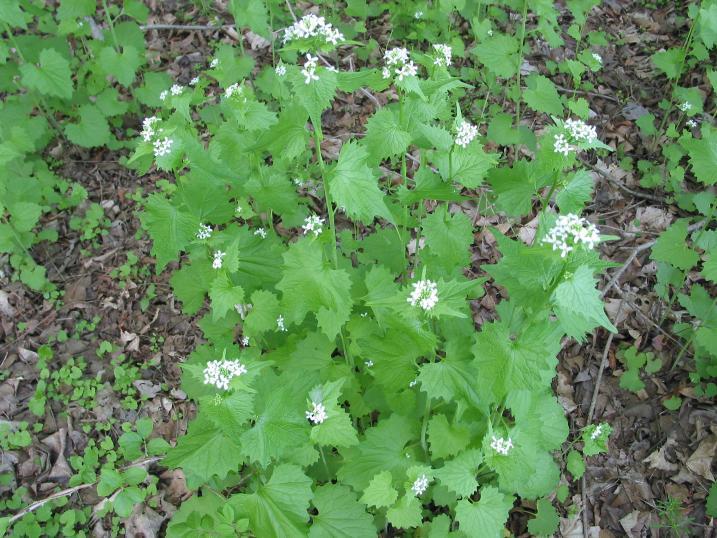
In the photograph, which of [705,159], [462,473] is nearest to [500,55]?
[705,159]

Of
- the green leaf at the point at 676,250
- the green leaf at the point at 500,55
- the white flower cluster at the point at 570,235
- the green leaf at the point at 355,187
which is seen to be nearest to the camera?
the white flower cluster at the point at 570,235

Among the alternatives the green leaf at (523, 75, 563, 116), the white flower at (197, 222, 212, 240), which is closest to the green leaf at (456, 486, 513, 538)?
the white flower at (197, 222, 212, 240)

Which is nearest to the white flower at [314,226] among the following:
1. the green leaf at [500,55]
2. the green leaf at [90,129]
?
the green leaf at [500,55]

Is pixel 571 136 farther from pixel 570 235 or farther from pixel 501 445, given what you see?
pixel 501 445

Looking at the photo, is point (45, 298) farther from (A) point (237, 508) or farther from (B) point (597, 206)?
(B) point (597, 206)

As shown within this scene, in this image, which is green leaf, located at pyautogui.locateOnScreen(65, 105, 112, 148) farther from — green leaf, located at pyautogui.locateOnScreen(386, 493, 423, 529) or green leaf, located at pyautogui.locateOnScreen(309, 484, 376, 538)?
green leaf, located at pyautogui.locateOnScreen(386, 493, 423, 529)

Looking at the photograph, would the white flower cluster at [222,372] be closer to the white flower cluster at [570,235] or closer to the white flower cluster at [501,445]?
the white flower cluster at [501,445]
